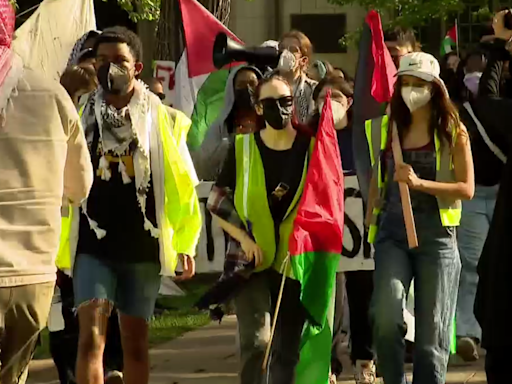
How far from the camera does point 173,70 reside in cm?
1298

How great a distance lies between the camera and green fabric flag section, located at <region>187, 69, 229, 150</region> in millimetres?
10480

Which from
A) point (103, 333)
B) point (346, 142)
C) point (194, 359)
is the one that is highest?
point (346, 142)

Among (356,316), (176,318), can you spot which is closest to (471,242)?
(356,316)

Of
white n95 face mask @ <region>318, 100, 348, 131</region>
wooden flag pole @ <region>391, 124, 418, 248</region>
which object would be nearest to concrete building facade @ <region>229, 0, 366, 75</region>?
white n95 face mask @ <region>318, 100, 348, 131</region>

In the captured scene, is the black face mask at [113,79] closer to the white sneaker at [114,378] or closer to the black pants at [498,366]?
the white sneaker at [114,378]

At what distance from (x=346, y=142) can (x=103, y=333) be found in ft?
7.77

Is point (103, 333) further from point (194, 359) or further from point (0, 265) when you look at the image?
point (194, 359)

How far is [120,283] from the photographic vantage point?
6520 mm

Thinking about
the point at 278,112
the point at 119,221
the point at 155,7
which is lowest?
the point at 119,221

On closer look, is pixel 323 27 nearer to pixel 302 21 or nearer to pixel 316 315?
pixel 302 21

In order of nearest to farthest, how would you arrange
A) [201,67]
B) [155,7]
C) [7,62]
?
[7,62] < [201,67] < [155,7]

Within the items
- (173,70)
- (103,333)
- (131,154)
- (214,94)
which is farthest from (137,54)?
(173,70)

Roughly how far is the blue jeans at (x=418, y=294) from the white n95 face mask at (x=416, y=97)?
0.59 metres

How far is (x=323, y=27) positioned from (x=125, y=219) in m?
20.8
